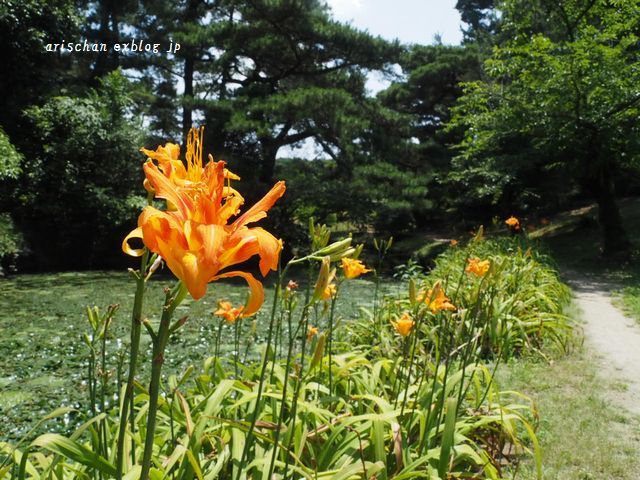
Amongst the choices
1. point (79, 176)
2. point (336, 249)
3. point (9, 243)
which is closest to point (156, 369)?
point (336, 249)

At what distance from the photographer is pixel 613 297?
5719 millimetres

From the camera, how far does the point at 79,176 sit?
9.18m

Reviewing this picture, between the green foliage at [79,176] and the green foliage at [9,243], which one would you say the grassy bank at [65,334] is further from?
the green foliage at [79,176]

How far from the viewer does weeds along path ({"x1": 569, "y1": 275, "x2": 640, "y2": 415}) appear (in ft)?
8.63

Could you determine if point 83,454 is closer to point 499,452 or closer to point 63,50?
point 499,452

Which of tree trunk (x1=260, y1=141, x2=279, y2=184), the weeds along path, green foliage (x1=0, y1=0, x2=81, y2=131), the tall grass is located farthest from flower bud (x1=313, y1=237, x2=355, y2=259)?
green foliage (x1=0, y1=0, x2=81, y2=131)

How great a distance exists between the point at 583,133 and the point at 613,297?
3.44 m

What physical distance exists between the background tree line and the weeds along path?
11.5 feet

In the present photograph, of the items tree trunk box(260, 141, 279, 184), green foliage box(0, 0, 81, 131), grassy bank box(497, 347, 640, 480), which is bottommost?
grassy bank box(497, 347, 640, 480)

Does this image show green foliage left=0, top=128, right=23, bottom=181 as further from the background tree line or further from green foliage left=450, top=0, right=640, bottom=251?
green foliage left=450, top=0, right=640, bottom=251

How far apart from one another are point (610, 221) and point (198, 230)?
10054 mm

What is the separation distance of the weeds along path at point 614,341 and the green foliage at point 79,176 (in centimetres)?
790

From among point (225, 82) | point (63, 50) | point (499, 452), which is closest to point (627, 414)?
point (499, 452)

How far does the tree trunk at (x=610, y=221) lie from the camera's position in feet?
28.7
